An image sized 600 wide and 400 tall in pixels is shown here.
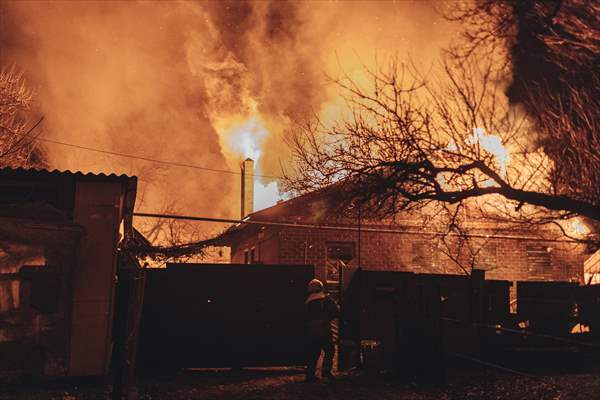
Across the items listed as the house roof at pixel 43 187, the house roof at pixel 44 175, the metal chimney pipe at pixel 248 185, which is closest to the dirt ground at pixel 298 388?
Result: the house roof at pixel 43 187

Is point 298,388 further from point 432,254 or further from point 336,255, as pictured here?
point 432,254

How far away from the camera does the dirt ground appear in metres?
7.87

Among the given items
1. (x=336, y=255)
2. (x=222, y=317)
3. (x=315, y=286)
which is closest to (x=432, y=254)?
(x=336, y=255)

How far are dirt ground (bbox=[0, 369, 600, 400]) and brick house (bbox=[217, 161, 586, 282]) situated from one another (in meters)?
7.91

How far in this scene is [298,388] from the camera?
8.77m

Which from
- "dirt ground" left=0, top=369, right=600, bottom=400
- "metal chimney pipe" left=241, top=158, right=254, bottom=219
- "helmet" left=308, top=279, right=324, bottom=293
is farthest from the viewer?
"metal chimney pipe" left=241, top=158, right=254, bottom=219

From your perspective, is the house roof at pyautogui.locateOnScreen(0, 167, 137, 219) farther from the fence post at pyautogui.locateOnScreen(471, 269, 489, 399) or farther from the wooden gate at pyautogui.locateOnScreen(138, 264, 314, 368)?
the fence post at pyautogui.locateOnScreen(471, 269, 489, 399)

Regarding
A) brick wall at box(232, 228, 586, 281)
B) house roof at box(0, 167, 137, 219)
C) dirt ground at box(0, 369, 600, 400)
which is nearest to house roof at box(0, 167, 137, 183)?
house roof at box(0, 167, 137, 219)

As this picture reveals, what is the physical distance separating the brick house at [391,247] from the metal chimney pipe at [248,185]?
13061 mm

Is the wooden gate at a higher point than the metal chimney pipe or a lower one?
lower

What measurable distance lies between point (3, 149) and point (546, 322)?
17515 millimetres

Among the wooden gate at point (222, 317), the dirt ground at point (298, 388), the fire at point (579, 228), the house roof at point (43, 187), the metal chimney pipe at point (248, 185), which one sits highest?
the metal chimney pipe at point (248, 185)

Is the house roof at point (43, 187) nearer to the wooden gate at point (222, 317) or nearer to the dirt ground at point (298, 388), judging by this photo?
the wooden gate at point (222, 317)

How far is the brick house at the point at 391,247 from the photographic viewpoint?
734 inches
